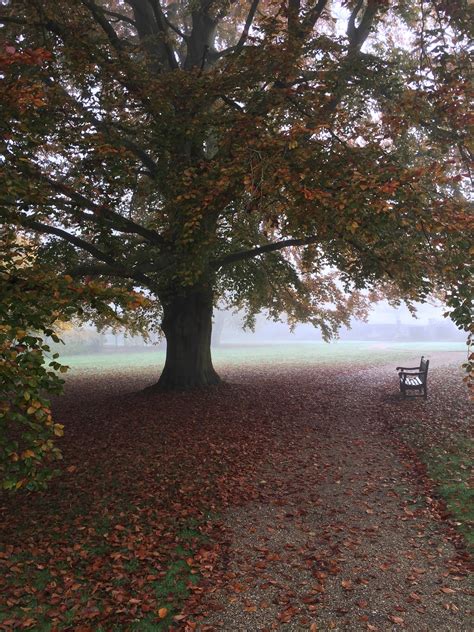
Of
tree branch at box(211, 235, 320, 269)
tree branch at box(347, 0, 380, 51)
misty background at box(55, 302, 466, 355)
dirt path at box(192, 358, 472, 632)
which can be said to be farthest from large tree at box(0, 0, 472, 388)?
misty background at box(55, 302, 466, 355)

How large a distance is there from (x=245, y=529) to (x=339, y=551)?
123cm

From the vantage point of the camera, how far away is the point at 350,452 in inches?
341

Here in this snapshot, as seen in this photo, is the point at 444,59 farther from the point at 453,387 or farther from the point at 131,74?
the point at 453,387

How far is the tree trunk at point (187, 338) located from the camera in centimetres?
1434

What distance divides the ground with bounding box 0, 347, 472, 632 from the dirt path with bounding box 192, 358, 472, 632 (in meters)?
0.02

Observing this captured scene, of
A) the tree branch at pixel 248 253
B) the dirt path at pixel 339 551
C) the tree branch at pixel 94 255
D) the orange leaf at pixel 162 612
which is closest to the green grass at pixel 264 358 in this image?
the tree branch at pixel 248 253

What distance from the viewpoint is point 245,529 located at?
5863 millimetres

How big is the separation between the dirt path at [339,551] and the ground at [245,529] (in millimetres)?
19

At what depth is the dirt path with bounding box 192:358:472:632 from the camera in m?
4.20

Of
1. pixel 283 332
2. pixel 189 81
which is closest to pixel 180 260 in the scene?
pixel 189 81

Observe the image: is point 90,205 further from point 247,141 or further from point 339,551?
point 339,551

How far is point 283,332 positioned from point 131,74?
284ft

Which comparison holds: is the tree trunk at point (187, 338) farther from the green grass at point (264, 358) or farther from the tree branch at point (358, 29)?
the green grass at point (264, 358)

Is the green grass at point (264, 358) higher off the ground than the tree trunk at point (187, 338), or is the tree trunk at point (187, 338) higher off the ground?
the tree trunk at point (187, 338)
